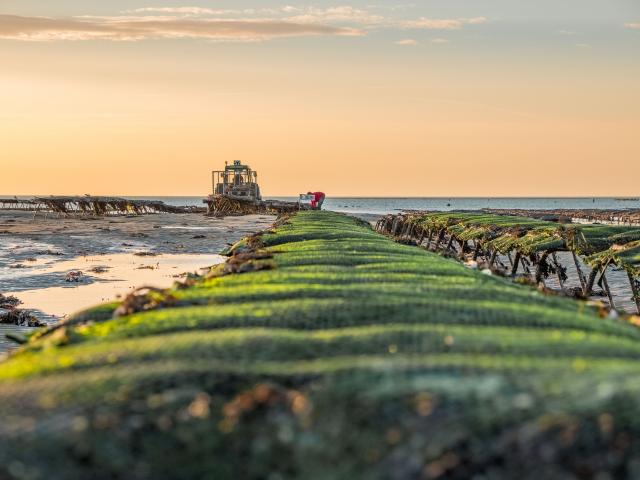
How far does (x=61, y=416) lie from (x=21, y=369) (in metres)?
0.98

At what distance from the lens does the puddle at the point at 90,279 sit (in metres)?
17.8

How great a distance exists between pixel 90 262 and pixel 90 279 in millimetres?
6043

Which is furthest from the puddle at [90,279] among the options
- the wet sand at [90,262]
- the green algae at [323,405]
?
the green algae at [323,405]

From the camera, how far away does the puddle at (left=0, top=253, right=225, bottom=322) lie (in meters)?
17.8

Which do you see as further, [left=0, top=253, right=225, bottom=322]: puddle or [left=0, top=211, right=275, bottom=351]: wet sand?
[left=0, top=211, right=275, bottom=351]: wet sand

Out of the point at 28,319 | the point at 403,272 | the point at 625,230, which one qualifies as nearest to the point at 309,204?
the point at 625,230

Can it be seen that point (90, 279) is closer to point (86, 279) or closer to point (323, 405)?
point (86, 279)

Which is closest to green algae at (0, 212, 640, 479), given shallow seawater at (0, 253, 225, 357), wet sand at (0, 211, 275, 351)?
shallow seawater at (0, 253, 225, 357)

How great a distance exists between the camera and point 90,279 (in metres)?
22.6

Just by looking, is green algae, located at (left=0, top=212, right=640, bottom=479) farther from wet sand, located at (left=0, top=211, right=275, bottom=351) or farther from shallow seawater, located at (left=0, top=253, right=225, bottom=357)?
wet sand, located at (left=0, top=211, right=275, bottom=351)

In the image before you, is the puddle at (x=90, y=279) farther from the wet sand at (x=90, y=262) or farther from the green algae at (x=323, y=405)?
the green algae at (x=323, y=405)

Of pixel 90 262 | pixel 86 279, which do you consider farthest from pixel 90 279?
pixel 90 262

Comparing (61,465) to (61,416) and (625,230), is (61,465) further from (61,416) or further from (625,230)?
(625,230)

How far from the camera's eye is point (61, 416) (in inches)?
133
